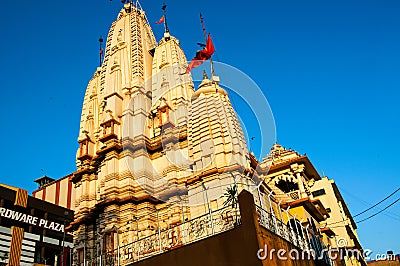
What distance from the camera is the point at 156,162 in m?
29.1

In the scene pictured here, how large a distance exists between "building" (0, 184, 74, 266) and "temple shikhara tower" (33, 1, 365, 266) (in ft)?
3.89

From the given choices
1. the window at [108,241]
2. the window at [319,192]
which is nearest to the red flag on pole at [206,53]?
the window at [108,241]

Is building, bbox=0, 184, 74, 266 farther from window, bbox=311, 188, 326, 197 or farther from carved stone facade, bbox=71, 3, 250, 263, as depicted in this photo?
window, bbox=311, 188, 326, 197

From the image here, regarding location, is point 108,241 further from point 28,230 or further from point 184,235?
point 184,235

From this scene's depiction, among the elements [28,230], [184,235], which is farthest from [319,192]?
→ [184,235]

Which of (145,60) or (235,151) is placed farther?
(145,60)

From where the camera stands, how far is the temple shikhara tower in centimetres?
2362

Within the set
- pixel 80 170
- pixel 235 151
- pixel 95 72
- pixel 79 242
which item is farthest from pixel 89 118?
pixel 235 151

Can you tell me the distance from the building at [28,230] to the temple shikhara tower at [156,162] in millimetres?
1184

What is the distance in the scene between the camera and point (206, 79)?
2906 cm

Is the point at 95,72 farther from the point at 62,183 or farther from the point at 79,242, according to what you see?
the point at 79,242

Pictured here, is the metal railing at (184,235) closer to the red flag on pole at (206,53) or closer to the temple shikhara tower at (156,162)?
the temple shikhara tower at (156,162)

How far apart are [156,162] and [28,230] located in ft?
34.5

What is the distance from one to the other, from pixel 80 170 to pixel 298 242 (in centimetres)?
2324
